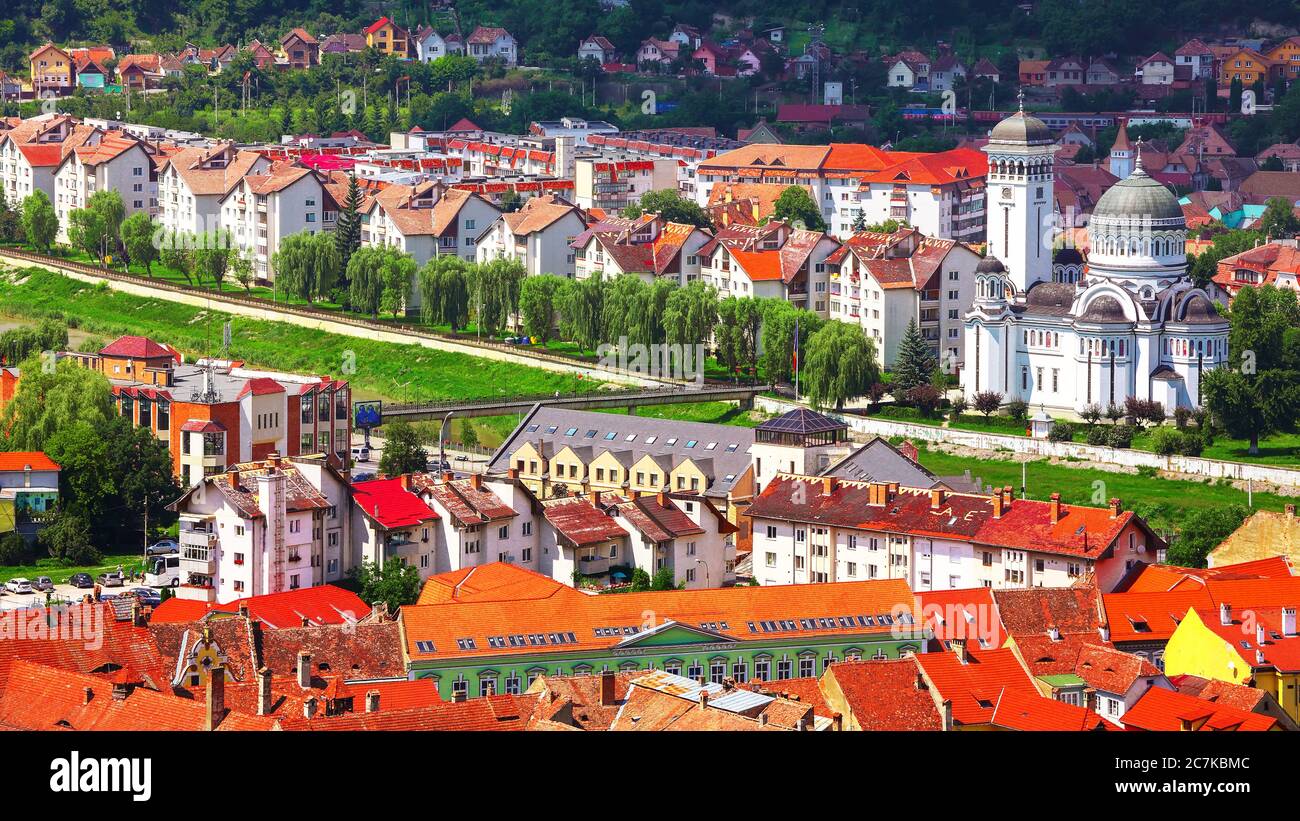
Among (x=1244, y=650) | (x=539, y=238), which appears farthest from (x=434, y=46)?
(x=1244, y=650)

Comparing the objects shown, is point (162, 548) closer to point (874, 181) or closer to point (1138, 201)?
point (1138, 201)

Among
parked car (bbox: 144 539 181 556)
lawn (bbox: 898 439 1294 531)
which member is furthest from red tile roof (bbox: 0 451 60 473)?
lawn (bbox: 898 439 1294 531)

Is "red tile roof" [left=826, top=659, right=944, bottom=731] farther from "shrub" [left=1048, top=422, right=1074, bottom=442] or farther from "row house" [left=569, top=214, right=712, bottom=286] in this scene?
"row house" [left=569, top=214, right=712, bottom=286]

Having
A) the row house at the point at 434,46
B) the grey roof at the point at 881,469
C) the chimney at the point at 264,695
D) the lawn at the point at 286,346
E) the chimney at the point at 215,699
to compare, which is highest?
the row house at the point at 434,46

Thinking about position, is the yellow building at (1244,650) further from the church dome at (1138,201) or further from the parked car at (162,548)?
the church dome at (1138,201)

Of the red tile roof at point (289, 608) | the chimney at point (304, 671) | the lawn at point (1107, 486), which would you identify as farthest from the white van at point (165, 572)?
the lawn at point (1107, 486)
